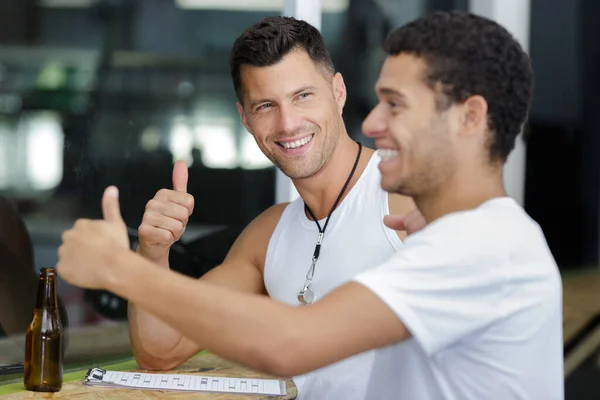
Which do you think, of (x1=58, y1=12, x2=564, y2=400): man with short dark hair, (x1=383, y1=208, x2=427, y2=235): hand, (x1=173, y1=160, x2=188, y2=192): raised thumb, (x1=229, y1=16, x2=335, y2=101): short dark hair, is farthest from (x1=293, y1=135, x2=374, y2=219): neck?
(x1=58, y1=12, x2=564, y2=400): man with short dark hair

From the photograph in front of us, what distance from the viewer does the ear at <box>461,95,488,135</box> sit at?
4.40 ft

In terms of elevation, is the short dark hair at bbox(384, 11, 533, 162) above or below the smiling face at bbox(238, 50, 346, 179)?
above

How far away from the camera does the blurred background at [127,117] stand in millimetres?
2654

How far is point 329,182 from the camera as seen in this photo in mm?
2240

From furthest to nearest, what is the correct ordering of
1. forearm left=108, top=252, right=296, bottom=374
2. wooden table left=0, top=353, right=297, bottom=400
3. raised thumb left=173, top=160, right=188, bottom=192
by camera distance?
raised thumb left=173, top=160, right=188, bottom=192 → wooden table left=0, top=353, right=297, bottom=400 → forearm left=108, top=252, right=296, bottom=374

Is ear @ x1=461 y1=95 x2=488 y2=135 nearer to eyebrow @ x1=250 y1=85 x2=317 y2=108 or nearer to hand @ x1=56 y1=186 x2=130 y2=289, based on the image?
hand @ x1=56 y1=186 x2=130 y2=289

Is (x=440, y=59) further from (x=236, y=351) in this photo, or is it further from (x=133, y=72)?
(x=133, y=72)

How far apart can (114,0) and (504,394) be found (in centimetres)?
200

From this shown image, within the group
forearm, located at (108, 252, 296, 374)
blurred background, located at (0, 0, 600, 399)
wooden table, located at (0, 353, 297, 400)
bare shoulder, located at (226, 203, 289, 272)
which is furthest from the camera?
blurred background, located at (0, 0, 600, 399)

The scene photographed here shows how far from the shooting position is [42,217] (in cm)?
271

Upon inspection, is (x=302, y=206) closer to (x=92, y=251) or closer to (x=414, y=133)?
(x=414, y=133)

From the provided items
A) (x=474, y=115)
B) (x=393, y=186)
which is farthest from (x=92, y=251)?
(x=474, y=115)

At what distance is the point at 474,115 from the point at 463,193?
115 millimetres

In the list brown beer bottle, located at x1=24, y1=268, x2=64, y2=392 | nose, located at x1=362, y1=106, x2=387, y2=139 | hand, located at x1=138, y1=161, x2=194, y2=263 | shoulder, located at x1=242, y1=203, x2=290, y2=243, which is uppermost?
nose, located at x1=362, y1=106, x2=387, y2=139
